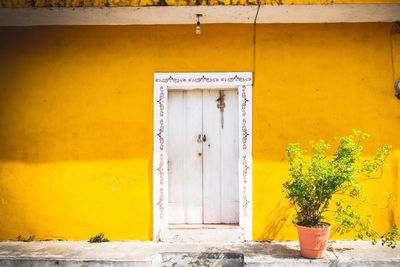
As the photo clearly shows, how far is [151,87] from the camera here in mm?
6230

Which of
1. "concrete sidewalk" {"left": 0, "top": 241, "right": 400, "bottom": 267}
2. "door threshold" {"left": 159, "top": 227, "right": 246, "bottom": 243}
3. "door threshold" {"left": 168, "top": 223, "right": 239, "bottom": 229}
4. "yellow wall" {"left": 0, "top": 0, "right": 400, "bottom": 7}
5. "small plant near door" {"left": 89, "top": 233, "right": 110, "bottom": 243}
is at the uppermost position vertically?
"yellow wall" {"left": 0, "top": 0, "right": 400, "bottom": 7}

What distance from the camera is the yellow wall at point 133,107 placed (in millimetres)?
6172

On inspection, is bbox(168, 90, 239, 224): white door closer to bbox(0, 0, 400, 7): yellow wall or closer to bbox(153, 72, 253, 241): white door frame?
bbox(153, 72, 253, 241): white door frame

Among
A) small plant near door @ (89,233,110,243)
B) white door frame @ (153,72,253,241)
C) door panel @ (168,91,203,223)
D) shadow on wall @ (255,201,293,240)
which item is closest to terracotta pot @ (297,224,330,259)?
shadow on wall @ (255,201,293,240)

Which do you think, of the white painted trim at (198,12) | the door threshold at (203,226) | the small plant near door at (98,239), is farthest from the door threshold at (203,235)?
the white painted trim at (198,12)

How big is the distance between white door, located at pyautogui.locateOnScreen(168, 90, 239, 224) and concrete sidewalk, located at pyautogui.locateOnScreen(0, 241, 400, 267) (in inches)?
25.5

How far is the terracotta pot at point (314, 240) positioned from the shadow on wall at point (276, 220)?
87 cm

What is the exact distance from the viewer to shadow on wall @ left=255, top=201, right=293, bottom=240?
6.18 meters

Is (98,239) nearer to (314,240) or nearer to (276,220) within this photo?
(276,220)

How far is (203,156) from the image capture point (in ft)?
21.1

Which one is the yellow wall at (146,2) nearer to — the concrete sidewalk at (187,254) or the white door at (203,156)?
the white door at (203,156)

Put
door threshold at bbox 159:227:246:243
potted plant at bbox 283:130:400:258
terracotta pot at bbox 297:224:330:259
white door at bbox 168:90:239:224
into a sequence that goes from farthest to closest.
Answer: white door at bbox 168:90:239:224 < door threshold at bbox 159:227:246:243 < terracotta pot at bbox 297:224:330:259 < potted plant at bbox 283:130:400:258

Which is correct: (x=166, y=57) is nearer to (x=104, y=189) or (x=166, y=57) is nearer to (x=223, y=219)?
(x=104, y=189)

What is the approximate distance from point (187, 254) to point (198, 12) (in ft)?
10.7
